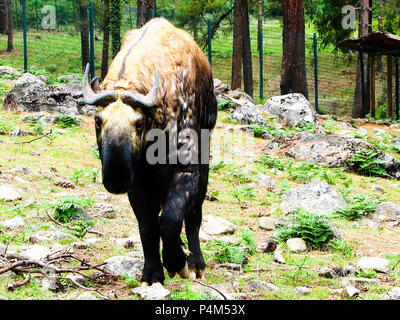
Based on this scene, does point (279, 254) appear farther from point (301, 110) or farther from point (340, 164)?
point (301, 110)

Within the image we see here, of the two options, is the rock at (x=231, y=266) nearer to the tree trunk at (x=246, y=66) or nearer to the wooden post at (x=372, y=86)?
the wooden post at (x=372, y=86)

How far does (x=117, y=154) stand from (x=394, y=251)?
4.22m

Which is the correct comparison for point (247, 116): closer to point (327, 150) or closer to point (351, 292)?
point (327, 150)

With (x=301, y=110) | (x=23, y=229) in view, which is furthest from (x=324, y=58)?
(x=23, y=229)

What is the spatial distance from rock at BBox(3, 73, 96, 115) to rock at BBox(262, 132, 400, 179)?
460 cm

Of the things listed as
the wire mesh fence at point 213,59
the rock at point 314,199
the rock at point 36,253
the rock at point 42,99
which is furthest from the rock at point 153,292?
the wire mesh fence at point 213,59

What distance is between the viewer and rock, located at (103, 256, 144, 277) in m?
6.00

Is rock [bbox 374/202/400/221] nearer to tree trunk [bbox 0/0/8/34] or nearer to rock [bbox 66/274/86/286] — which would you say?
rock [bbox 66/274/86/286]

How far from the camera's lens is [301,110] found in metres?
17.2

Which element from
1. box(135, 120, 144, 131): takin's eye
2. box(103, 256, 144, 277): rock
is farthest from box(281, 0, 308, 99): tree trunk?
box(135, 120, 144, 131): takin's eye

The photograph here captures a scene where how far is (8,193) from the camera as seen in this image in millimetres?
8359

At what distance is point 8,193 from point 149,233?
321 cm

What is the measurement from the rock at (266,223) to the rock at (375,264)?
183 cm

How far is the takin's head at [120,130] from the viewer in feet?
15.4
